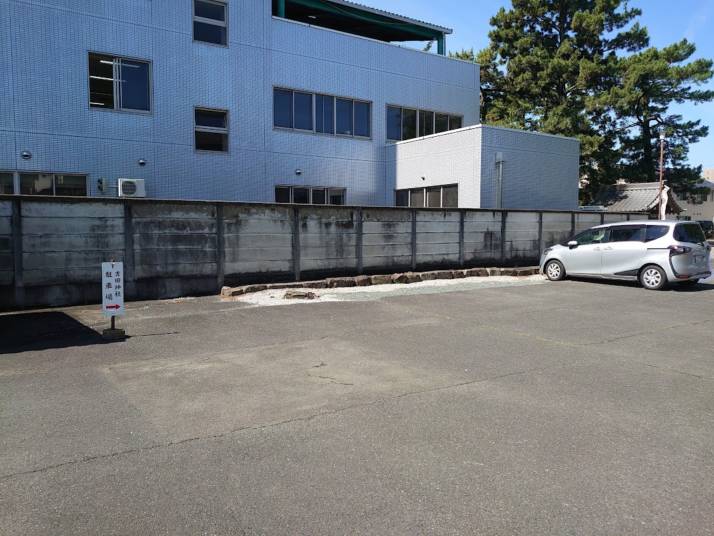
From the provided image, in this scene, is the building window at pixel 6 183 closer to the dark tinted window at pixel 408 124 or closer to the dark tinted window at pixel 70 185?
the dark tinted window at pixel 70 185

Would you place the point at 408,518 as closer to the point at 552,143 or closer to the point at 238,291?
the point at 238,291

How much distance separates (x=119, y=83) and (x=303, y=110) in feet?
20.8

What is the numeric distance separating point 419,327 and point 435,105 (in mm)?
16781

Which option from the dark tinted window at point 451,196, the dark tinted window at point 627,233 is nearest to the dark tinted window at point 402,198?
the dark tinted window at point 451,196

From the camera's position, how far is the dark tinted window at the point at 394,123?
22.3 m

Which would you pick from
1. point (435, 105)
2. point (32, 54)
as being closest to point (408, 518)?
point (32, 54)

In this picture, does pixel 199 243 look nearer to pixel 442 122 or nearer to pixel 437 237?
pixel 437 237

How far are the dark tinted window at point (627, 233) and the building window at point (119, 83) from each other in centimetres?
1403

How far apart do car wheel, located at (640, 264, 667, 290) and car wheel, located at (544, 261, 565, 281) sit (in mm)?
2213

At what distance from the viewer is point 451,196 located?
19.6m

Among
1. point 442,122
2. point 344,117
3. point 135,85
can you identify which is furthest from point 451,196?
point 135,85

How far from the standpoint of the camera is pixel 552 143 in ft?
67.5

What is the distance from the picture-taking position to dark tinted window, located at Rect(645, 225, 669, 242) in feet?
42.9

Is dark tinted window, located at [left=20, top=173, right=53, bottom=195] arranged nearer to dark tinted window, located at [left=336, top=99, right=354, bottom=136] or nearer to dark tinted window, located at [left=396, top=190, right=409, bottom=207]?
dark tinted window, located at [left=336, top=99, right=354, bottom=136]
